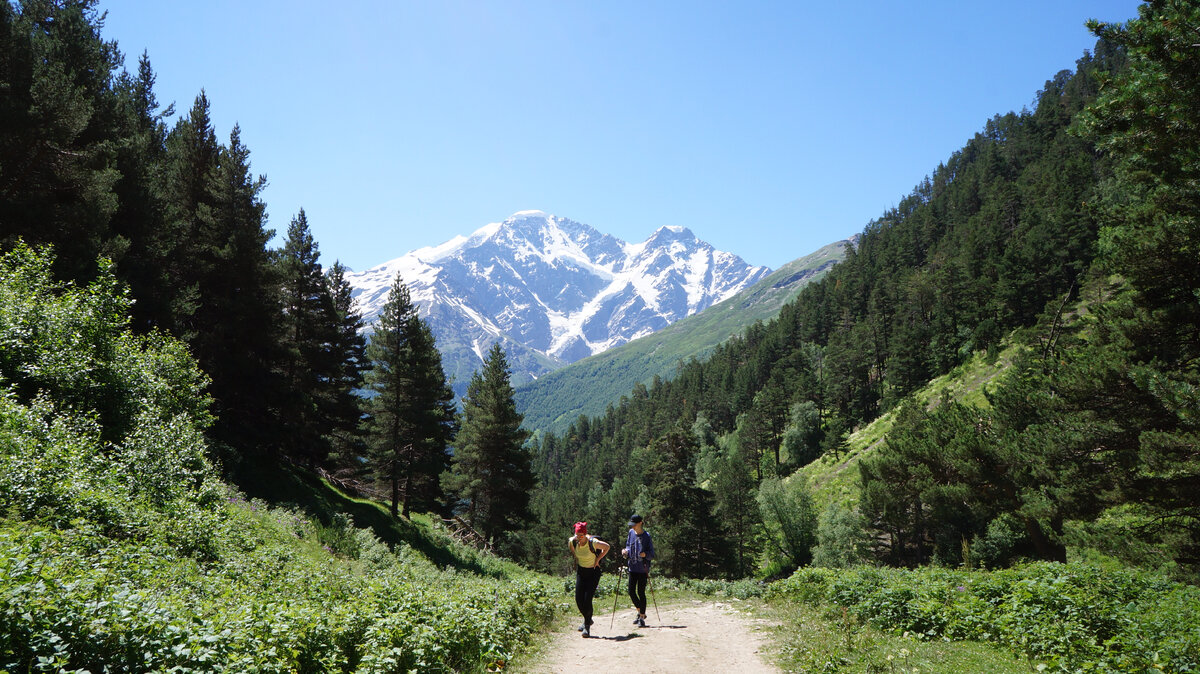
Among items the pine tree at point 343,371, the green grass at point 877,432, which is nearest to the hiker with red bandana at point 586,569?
the pine tree at point 343,371

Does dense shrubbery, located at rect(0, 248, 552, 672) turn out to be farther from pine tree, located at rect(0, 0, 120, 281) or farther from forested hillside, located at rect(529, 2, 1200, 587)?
forested hillside, located at rect(529, 2, 1200, 587)

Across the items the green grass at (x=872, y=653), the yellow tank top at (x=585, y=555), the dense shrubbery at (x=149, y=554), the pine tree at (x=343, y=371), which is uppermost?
the pine tree at (x=343, y=371)

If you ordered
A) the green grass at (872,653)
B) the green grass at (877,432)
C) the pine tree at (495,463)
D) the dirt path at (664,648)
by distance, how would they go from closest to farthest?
the green grass at (872,653)
the dirt path at (664,648)
the pine tree at (495,463)
the green grass at (877,432)

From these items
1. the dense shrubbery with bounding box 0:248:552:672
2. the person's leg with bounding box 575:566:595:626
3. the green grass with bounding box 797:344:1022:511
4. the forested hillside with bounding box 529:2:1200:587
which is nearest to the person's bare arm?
the person's leg with bounding box 575:566:595:626

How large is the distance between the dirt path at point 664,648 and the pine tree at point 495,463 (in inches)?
899

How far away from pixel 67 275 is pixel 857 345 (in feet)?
333

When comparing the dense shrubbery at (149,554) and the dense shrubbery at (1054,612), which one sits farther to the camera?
the dense shrubbery at (1054,612)

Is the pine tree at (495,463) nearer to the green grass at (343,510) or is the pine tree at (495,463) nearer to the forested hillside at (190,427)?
the forested hillside at (190,427)

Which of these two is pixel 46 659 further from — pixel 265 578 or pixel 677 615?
pixel 677 615

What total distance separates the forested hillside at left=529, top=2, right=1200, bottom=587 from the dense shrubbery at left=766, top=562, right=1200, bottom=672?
4.83 m

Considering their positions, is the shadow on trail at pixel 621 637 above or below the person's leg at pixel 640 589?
below

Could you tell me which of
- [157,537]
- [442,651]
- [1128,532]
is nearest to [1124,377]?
[1128,532]

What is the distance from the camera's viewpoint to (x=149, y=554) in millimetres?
8008

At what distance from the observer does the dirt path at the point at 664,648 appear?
921 centimetres
